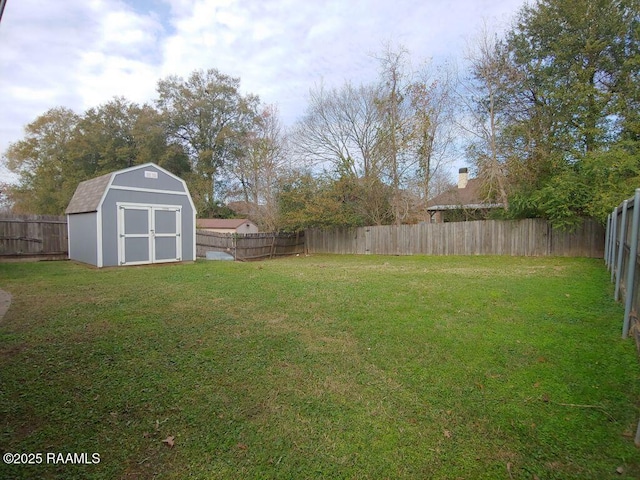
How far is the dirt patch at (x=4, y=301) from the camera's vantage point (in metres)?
4.64

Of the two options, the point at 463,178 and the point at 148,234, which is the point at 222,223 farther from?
the point at 463,178

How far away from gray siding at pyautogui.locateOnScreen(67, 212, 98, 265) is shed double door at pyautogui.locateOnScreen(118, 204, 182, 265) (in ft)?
2.36

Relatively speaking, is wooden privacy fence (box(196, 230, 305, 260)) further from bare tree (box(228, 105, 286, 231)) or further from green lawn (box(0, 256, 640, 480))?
green lawn (box(0, 256, 640, 480))

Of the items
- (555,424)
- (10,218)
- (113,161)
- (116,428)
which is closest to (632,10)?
(555,424)

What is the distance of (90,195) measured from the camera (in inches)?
423

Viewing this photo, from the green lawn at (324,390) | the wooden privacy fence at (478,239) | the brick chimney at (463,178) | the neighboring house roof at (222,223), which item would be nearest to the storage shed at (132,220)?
the green lawn at (324,390)

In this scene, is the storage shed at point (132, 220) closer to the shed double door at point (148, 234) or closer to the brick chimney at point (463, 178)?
the shed double door at point (148, 234)

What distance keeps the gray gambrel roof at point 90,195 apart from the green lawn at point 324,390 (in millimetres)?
5904

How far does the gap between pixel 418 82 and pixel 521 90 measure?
4541 mm

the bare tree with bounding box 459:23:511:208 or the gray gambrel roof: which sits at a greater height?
the bare tree with bounding box 459:23:511:208

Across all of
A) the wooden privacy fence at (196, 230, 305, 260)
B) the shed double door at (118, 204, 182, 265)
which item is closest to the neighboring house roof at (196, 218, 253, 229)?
the wooden privacy fence at (196, 230, 305, 260)

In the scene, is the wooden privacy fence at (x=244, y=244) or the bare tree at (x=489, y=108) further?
the wooden privacy fence at (x=244, y=244)

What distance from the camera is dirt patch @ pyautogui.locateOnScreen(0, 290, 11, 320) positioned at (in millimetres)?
4641

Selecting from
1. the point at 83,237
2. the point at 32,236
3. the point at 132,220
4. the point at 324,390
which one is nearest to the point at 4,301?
the point at 132,220
